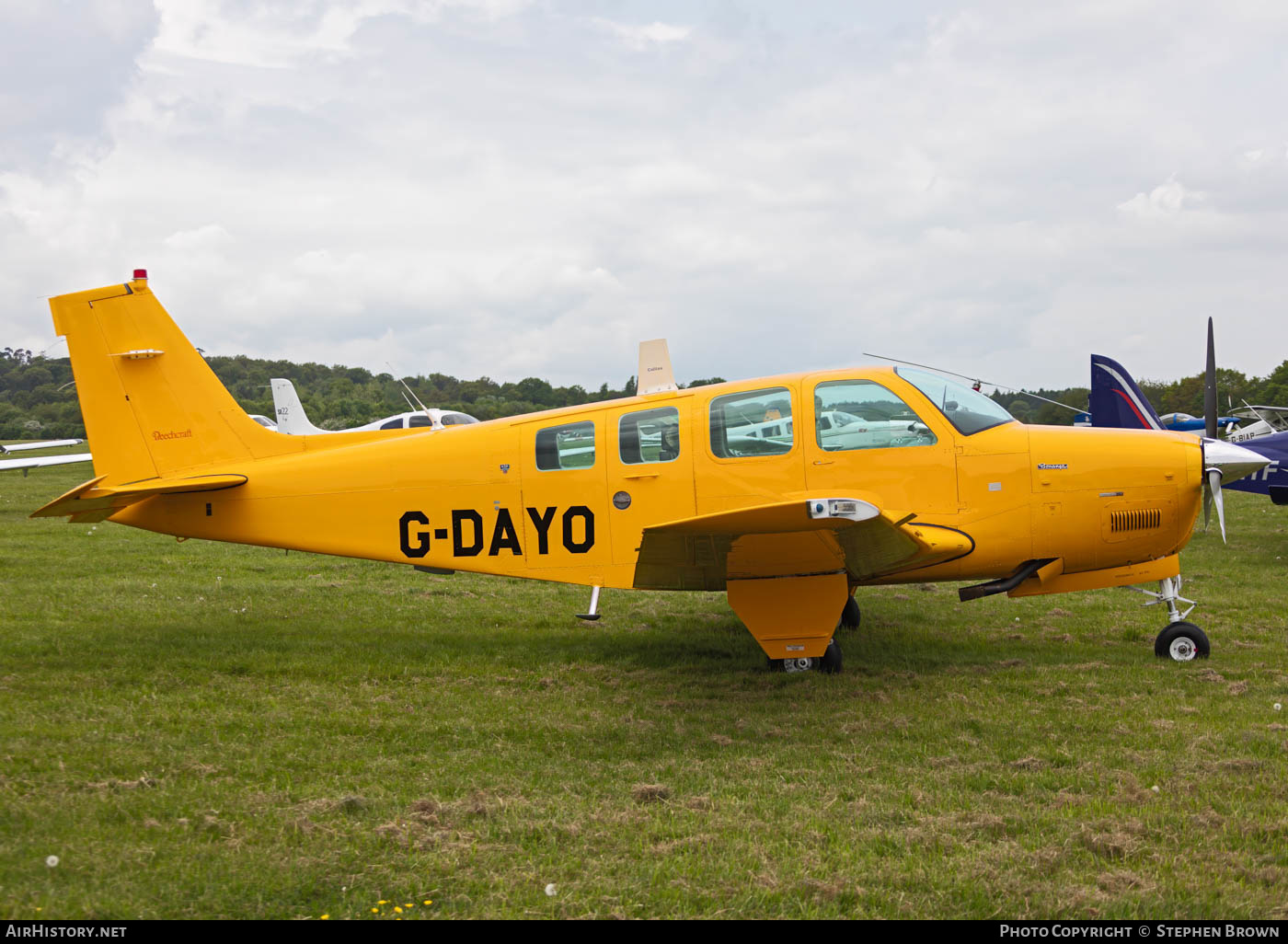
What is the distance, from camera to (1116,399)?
46.3 ft

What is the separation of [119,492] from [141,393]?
3.13ft

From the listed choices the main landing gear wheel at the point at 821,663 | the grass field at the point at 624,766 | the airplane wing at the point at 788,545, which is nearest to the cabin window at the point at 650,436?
the airplane wing at the point at 788,545

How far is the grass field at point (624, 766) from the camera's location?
147 inches

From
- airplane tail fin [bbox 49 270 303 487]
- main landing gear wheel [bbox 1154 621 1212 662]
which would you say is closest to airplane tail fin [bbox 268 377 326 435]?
airplane tail fin [bbox 49 270 303 487]

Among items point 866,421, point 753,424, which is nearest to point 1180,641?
point 866,421

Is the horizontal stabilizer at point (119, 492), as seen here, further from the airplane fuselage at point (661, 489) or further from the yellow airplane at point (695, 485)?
the airplane fuselage at point (661, 489)

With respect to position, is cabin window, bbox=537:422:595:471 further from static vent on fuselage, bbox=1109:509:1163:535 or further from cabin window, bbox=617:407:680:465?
static vent on fuselage, bbox=1109:509:1163:535

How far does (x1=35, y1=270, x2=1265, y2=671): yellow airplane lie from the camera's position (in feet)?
23.4

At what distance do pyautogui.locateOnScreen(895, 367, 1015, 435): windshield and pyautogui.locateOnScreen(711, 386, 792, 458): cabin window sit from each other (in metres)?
0.99

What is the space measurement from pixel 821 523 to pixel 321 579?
7.74m

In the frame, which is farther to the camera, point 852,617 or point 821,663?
point 852,617

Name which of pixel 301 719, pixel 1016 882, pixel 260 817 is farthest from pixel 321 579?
pixel 1016 882

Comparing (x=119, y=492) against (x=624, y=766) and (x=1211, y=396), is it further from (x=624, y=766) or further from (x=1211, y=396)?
(x=1211, y=396)
